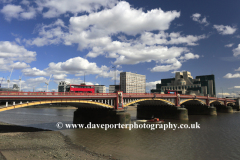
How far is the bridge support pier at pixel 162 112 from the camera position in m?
52.7

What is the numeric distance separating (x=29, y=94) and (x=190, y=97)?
56.1 metres

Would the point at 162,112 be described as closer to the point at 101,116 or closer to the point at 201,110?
the point at 201,110

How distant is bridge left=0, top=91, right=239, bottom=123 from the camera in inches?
969

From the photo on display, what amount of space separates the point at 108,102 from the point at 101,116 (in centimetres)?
423

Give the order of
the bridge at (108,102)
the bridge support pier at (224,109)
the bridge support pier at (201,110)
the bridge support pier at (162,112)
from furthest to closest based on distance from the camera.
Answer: the bridge support pier at (224,109), the bridge support pier at (201,110), the bridge support pier at (162,112), the bridge at (108,102)

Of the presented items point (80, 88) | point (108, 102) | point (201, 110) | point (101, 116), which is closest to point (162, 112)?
point (201, 110)

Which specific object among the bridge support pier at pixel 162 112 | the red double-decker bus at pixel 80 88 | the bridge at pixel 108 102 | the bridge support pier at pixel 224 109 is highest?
the red double-decker bus at pixel 80 88

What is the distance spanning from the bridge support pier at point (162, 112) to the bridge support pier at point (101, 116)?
2364 cm

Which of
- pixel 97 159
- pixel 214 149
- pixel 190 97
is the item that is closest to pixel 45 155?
pixel 97 159

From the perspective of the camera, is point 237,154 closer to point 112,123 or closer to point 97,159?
point 97,159

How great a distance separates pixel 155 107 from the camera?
5841cm

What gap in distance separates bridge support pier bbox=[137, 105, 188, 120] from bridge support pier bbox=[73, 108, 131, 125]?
77.5ft

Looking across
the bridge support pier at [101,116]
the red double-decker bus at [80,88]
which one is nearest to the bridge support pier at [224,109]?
the bridge support pier at [101,116]

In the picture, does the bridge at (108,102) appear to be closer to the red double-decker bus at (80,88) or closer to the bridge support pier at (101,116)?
the bridge support pier at (101,116)
